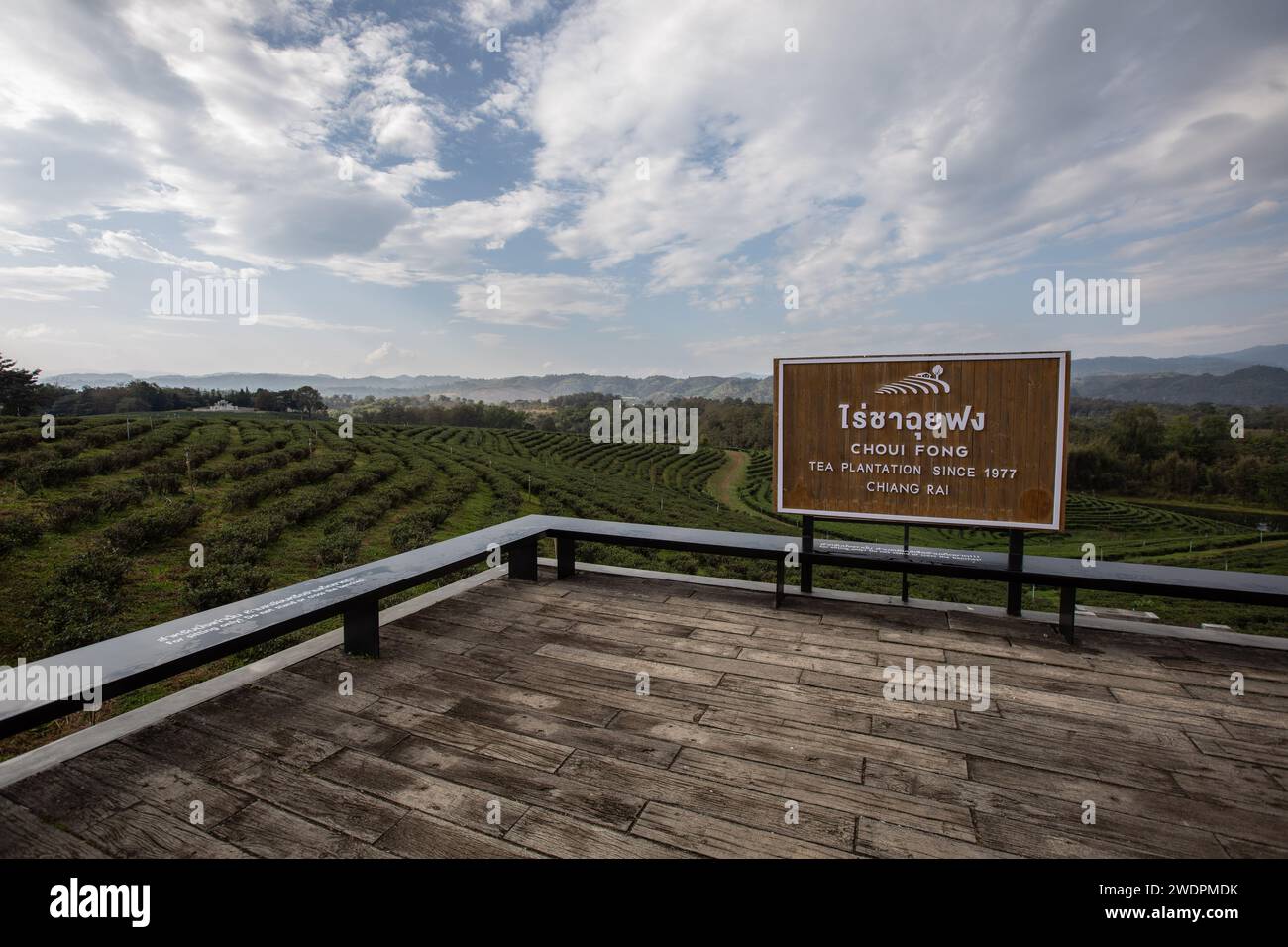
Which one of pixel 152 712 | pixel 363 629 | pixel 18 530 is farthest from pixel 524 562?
pixel 18 530

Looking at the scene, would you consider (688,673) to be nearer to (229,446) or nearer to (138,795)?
(138,795)

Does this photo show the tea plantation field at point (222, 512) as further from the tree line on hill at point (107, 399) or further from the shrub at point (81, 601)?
the tree line on hill at point (107, 399)

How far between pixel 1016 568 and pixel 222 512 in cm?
1411

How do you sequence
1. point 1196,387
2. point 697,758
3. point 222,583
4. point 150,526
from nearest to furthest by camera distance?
point 697,758, point 222,583, point 150,526, point 1196,387

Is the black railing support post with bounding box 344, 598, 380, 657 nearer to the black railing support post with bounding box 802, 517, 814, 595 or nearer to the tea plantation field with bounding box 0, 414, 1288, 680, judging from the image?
the black railing support post with bounding box 802, 517, 814, 595

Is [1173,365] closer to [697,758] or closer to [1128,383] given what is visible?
[1128,383]

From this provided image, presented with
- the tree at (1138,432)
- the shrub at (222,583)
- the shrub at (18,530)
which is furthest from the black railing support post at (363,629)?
the tree at (1138,432)

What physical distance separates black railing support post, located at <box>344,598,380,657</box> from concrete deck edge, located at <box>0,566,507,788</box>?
185mm

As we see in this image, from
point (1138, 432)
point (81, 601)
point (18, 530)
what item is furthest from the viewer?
point (1138, 432)

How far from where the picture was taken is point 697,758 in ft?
7.07

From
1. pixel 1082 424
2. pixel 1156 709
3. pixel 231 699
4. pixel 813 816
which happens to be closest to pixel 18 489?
pixel 231 699

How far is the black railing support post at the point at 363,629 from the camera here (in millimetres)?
2973

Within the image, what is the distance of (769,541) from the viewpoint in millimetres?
3908
